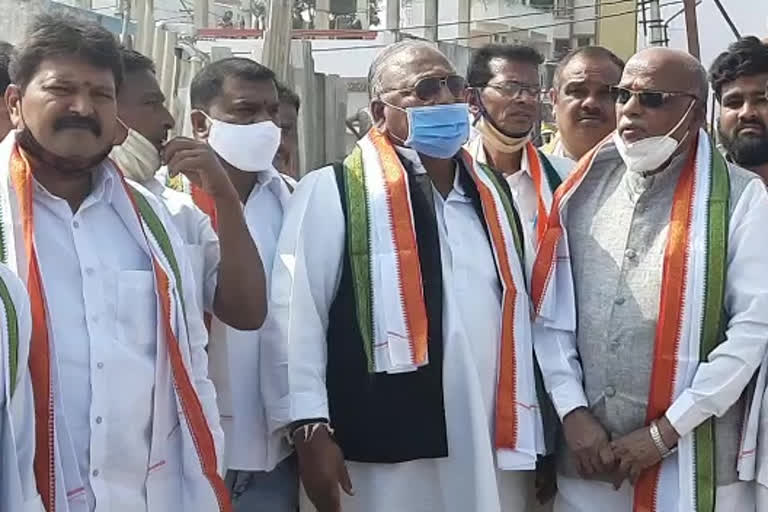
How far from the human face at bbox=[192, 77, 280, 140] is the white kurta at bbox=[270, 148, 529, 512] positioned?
400mm

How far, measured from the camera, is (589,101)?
177 inches

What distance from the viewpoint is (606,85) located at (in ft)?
14.8

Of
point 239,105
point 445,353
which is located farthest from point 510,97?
point 445,353

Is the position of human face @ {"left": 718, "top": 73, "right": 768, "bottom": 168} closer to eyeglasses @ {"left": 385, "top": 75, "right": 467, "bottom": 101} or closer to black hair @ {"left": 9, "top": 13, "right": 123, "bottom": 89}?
eyeglasses @ {"left": 385, "top": 75, "right": 467, "bottom": 101}

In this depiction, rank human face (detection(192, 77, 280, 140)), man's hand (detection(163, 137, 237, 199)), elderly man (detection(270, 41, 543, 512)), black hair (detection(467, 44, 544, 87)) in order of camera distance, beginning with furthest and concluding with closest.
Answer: black hair (detection(467, 44, 544, 87)), human face (detection(192, 77, 280, 140)), elderly man (detection(270, 41, 543, 512)), man's hand (detection(163, 137, 237, 199))

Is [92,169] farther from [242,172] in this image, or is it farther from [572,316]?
[572,316]

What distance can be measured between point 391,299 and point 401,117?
0.62 metres

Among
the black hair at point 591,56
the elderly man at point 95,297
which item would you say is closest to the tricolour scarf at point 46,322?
the elderly man at point 95,297

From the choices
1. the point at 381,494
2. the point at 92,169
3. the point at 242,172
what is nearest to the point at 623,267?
the point at 381,494

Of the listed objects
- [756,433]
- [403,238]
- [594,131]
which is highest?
[594,131]

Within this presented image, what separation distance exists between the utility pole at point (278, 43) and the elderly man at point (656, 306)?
6.04 meters

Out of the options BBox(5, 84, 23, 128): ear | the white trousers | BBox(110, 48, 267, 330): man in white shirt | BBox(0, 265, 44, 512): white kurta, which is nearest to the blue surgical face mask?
BBox(110, 48, 267, 330): man in white shirt

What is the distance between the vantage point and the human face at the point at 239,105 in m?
3.79

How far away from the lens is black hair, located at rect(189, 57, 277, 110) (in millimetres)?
3840
